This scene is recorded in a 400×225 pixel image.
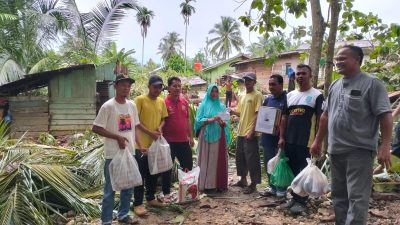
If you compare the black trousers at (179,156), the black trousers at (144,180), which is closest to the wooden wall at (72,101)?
the black trousers at (179,156)

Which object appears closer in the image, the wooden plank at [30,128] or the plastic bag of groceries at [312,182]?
the plastic bag of groceries at [312,182]

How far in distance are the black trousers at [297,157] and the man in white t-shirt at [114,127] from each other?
1.86 meters

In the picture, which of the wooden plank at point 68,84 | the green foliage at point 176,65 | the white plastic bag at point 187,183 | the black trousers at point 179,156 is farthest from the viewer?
the green foliage at point 176,65

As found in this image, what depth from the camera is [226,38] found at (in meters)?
48.9

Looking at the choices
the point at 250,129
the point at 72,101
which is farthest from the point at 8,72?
the point at 250,129

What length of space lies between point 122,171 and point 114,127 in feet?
1.48

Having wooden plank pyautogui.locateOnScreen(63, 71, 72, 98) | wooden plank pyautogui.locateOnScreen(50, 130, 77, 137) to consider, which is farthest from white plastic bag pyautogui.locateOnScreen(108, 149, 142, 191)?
wooden plank pyautogui.locateOnScreen(50, 130, 77, 137)

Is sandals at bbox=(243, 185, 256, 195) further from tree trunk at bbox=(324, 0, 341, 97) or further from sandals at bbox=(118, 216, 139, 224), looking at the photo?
tree trunk at bbox=(324, 0, 341, 97)

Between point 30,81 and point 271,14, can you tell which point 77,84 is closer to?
point 30,81

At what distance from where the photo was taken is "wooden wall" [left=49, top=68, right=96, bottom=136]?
417 inches

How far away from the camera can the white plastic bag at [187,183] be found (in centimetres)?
448

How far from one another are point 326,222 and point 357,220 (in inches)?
44.7

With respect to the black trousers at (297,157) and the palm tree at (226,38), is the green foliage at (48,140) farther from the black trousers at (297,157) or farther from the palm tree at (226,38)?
the palm tree at (226,38)

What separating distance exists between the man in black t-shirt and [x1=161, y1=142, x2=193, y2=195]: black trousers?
1.32 meters
